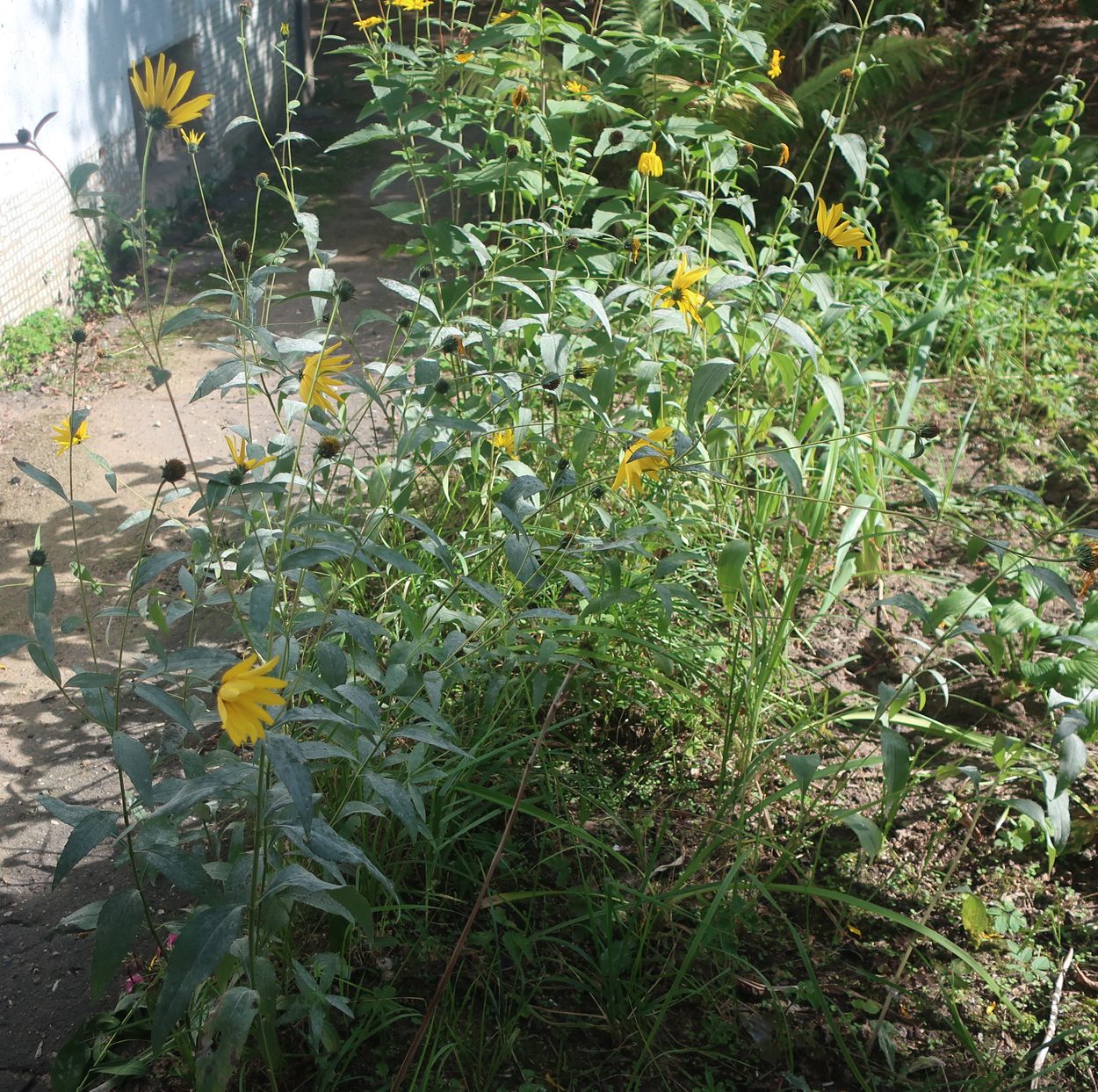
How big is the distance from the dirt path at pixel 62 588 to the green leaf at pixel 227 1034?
0.35 m

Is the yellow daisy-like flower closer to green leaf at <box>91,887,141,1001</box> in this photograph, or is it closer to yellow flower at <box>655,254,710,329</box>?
yellow flower at <box>655,254,710,329</box>

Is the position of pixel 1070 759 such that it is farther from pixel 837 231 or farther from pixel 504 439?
pixel 504 439

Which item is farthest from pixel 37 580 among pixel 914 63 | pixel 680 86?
pixel 914 63

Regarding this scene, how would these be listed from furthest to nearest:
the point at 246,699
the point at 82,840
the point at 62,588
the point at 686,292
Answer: the point at 62,588
the point at 686,292
the point at 82,840
the point at 246,699

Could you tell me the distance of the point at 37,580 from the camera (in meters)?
1.46

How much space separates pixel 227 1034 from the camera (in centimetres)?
132

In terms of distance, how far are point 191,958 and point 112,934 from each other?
18 centimetres

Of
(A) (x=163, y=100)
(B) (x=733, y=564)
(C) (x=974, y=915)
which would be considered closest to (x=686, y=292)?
(B) (x=733, y=564)

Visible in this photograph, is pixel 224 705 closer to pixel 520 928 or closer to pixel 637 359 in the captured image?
pixel 520 928

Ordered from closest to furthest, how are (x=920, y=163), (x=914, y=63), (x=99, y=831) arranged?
(x=99, y=831), (x=914, y=63), (x=920, y=163)

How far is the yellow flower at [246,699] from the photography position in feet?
3.77

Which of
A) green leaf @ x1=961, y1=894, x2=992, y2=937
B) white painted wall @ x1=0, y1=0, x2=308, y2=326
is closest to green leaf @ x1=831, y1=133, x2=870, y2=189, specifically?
green leaf @ x1=961, y1=894, x2=992, y2=937

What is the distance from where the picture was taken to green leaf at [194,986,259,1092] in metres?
1.32

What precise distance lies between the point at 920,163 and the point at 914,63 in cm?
54
